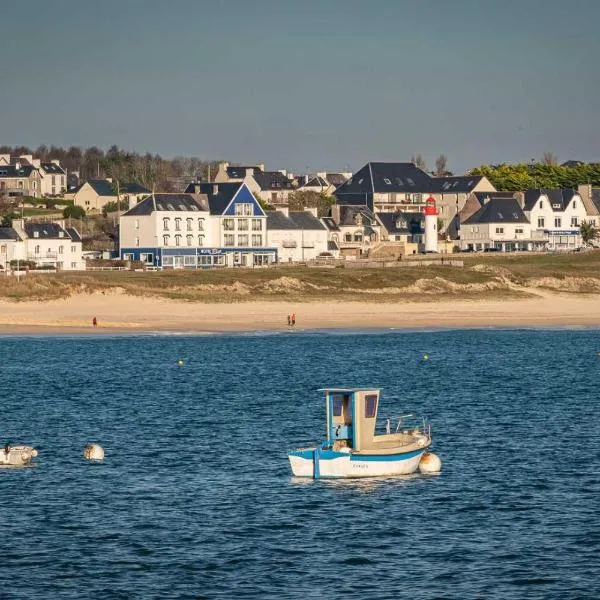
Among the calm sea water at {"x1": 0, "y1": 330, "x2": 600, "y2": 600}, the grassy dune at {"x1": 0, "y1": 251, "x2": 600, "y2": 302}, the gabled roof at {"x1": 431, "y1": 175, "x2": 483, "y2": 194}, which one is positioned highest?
the gabled roof at {"x1": 431, "y1": 175, "x2": 483, "y2": 194}

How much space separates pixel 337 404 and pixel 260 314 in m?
61.7

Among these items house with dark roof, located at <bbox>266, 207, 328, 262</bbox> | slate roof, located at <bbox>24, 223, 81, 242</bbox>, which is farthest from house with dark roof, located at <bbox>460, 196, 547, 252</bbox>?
slate roof, located at <bbox>24, 223, 81, 242</bbox>

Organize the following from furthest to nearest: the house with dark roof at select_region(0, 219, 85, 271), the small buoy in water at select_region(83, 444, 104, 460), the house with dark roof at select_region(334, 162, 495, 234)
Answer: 1. the house with dark roof at select_region(334, 162, 495, 234)
2. the house with dark roof at select_region(0, 219, 85, 271)
3. the small buoy in water at select_region(83, 444, 104, 460)

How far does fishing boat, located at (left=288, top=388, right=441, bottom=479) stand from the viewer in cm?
4169

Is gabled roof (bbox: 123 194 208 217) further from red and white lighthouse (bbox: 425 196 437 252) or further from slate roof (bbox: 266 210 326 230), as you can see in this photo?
red and white lighthouse (bbox: 425 196 437 252)

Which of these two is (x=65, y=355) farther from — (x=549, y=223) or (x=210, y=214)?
(x=549, y=223)

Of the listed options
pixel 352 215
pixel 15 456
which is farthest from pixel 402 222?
pixel 15 456

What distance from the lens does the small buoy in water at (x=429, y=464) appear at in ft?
141

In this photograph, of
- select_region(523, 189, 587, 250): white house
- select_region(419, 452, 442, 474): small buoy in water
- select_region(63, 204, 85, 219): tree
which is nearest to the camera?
select_region(419, 452, 442, 474): small buoy in water

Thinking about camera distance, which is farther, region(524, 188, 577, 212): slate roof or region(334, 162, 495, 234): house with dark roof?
region(334, 162, 495, 234): house with dark roof

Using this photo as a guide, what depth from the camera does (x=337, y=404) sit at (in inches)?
1683

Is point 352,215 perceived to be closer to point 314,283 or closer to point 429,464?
point 314,283

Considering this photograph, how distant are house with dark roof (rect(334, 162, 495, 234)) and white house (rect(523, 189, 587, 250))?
9541 millimetres

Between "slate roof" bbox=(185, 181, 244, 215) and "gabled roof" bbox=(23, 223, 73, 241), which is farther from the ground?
"slate roof" bbox=(185, 181, 244, 215)
